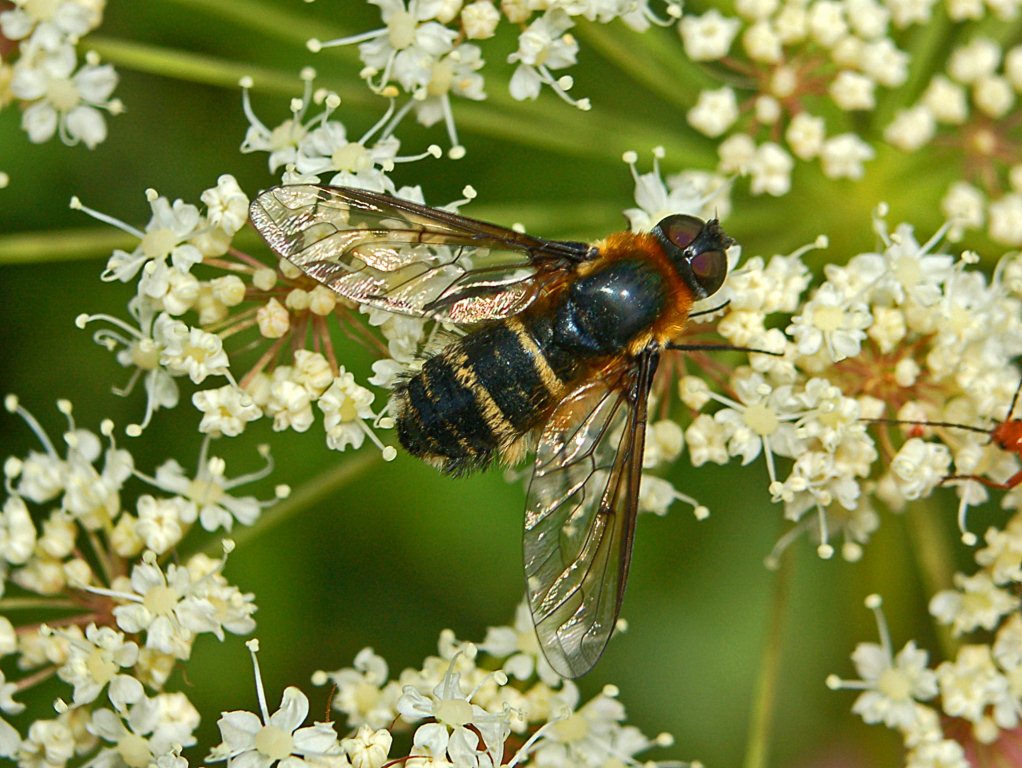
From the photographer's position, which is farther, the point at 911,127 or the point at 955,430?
the point at 911,127

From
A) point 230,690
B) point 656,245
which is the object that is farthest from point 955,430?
point 230,690

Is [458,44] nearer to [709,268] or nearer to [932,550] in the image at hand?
[709,268]

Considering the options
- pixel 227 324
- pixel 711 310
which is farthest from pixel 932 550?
pixel 227 324

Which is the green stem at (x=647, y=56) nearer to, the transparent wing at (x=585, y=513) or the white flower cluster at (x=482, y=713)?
the transparent wing at (x=585, y=513)

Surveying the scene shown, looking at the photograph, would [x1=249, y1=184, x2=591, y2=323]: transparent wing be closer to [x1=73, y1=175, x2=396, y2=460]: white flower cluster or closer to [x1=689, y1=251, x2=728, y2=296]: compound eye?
[x1=73, y1=175, x2=396, y2=460]: white flower cluster

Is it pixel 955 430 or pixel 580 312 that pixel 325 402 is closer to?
pixel 580 312
